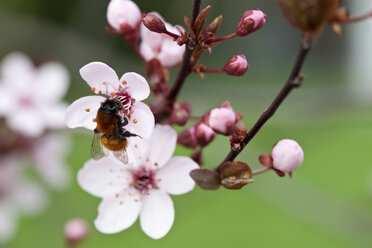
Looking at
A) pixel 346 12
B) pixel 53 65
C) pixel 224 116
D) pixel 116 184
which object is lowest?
pixel 53 65

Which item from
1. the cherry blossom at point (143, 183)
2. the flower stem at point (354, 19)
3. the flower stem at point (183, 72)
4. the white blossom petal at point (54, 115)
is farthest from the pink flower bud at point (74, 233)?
the flower stem at point (354, 19)

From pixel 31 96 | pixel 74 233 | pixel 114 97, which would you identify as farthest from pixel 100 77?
pixel 31 96

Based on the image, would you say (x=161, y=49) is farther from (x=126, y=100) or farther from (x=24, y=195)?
(x=24, y=195)

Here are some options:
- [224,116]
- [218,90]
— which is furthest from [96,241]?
[224,116]

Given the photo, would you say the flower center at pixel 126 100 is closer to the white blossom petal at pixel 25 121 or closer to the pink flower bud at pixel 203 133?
the pink flower bud at pixel 203 133

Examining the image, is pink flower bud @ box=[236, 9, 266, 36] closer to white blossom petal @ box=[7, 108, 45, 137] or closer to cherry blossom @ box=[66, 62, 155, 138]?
cherry blossom @ box=[66, 62, 155, 138]

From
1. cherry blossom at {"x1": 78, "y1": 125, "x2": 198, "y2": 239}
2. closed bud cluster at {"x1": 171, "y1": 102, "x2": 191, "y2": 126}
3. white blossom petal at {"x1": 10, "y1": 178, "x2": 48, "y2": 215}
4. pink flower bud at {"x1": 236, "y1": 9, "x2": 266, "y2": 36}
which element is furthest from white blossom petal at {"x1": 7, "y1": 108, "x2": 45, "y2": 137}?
pink flower bud at {"x1": 236, "y1": 9, "x2": 266, "y2": 36}

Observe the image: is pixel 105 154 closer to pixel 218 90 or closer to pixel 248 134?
pixel 248 134
